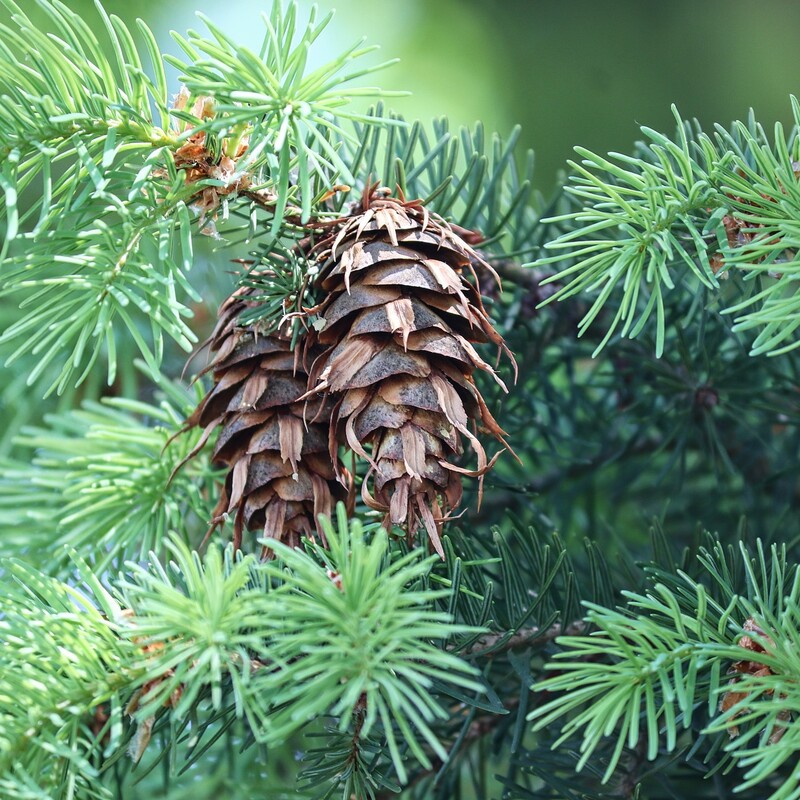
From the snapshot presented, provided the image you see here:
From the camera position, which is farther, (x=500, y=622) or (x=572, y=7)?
(x=572, y=7)

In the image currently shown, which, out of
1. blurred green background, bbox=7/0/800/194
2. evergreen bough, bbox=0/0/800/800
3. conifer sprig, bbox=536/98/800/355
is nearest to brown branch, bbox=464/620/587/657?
evergreen bough, bbox=0/0/800/800

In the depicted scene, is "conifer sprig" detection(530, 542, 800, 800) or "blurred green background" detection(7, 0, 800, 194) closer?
"conifer sprig" detection(530, 542, 800, 800)

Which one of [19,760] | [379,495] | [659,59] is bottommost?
[19,760]

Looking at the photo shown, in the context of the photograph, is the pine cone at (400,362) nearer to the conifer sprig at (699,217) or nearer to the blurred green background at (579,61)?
the conifer sprig at (699,217)

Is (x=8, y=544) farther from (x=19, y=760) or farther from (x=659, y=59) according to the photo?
(x=659, y=59)

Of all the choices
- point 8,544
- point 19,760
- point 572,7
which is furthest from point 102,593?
point 572,7

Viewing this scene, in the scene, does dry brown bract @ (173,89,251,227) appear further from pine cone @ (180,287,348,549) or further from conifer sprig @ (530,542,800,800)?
conifer sprig @ (530,542,800,800)

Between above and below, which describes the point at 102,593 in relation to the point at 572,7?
below
